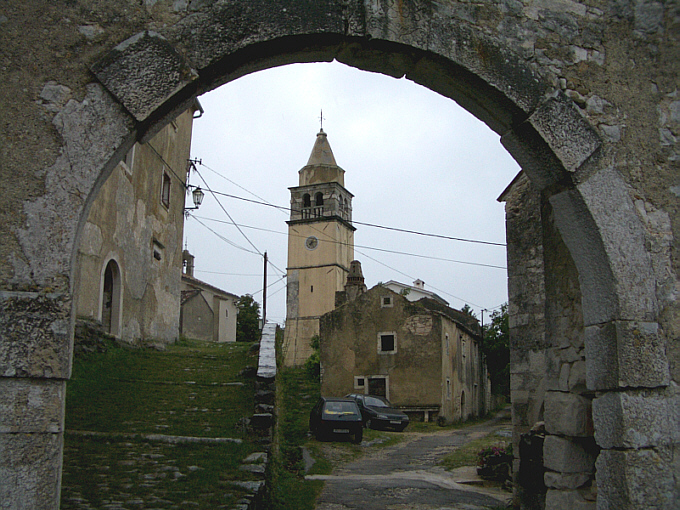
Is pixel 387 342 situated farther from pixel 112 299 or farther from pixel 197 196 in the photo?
pixel 112 299

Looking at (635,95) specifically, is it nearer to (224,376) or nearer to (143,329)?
(224,376)

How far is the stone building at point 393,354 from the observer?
1046 inches

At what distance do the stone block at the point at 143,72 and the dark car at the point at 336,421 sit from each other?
529 inches

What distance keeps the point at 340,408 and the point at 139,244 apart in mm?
6529

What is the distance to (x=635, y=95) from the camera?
455cm

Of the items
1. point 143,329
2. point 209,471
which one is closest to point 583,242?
point 209,471

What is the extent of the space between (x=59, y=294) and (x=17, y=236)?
0.38m

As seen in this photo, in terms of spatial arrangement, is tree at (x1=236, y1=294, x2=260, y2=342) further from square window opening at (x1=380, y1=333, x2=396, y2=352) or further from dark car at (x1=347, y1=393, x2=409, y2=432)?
dark car at (x1=347, y1=393, x2=409, y2=432)

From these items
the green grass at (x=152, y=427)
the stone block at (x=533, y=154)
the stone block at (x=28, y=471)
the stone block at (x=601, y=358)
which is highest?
the stone block at (x=533, y=154)

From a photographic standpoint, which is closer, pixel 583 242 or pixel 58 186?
pixel 58 186

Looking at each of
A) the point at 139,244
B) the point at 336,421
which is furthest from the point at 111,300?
the point at 336,421

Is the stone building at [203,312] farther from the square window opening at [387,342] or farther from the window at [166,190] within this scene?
the window at [166,190]

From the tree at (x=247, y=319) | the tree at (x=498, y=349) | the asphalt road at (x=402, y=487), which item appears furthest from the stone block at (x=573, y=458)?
the tree at (x=247, y=319)

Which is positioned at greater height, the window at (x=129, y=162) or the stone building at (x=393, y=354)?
the window at (x=129, y=162)
